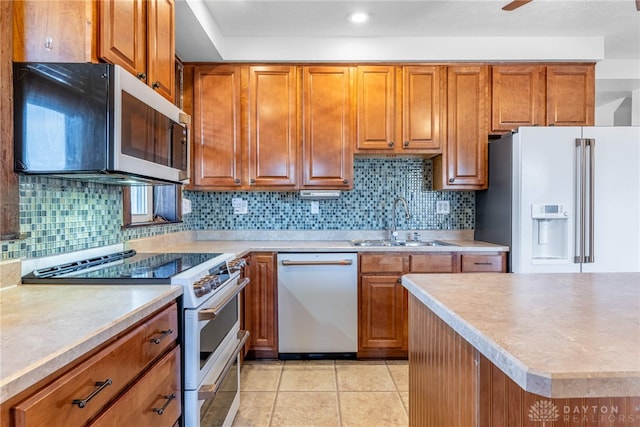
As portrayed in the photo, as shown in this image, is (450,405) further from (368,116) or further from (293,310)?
(368,116)

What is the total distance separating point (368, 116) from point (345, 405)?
Answer: 209 cm

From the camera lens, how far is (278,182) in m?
3.00

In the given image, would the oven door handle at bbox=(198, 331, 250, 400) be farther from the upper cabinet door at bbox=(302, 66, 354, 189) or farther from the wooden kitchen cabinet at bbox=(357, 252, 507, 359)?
the upper cabinet door at bbox=(302, 66, 354, 189)

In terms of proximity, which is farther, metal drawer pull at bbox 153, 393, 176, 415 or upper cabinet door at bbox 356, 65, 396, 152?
upper cabinet door at bbox 356, 65, 396, 152

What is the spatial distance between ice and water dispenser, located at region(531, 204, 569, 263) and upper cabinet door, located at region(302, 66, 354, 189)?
4.52ft

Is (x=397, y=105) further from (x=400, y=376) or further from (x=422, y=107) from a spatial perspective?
(x=400, y=376)

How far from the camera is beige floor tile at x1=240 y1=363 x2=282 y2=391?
239cm

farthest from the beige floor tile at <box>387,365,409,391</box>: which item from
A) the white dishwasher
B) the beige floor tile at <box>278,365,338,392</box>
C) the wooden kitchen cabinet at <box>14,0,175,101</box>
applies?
the wooden kitchen cabinet at <box>14,0,175,101</box>

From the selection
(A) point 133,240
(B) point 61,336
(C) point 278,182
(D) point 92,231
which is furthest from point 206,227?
(B) point 61,336

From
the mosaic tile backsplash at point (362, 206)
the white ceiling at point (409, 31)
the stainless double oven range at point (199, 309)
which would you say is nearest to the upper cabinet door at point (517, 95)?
the white ceiling at point (409, 31)

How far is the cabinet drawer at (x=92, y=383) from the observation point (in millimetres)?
687

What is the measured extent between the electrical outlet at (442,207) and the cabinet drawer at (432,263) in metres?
0.67

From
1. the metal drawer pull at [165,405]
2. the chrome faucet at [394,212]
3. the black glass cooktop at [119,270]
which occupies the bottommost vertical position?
the metal drawer pull at [165,405]

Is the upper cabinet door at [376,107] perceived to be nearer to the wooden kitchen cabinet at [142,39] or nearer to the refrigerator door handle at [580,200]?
the refrigerator door handle at [580,200]
